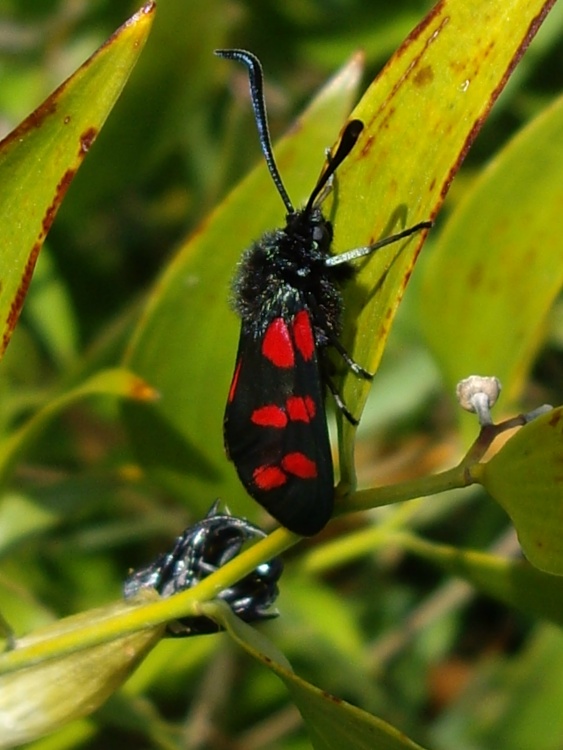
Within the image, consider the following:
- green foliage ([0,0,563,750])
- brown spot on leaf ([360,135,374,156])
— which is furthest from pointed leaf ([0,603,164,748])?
brown spot on leaf ([360,135,374,156])

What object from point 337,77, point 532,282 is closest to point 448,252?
point 532,282

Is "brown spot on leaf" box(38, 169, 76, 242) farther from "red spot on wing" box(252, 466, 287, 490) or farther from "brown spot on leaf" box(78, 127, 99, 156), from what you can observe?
"red spot on wing" box(252, 466, 287, 490)

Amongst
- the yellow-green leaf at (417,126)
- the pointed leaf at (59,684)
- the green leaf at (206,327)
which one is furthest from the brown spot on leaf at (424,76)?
the pointed leaf at (59,684)

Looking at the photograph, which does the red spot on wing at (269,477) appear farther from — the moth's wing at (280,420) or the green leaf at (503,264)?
the green leaf at (503,264)

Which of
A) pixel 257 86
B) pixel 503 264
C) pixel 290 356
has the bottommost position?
pixel 503 264

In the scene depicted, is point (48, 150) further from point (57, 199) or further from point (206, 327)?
point (206, 327)

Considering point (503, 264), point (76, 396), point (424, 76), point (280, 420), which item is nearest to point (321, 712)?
point (280, 420)
